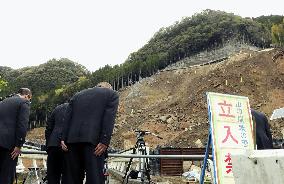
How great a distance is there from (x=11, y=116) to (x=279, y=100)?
55064 mm

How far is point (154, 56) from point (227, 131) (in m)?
93.7

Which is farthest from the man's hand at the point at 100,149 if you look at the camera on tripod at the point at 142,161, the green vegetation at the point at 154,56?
the green vegetation at the point at 154,56

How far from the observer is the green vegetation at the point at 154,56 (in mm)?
86375

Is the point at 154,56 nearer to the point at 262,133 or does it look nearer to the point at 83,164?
the point at 262,133

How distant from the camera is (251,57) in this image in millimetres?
71688

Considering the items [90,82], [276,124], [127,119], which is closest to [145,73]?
[90,82]

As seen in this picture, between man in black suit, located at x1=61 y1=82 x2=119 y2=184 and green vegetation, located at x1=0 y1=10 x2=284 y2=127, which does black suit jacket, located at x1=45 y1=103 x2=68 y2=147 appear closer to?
man in black suit, located at x1=61 y1=82 x2=119 y2=184

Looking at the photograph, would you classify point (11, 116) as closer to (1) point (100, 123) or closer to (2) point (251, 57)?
(1) point (100, 123)

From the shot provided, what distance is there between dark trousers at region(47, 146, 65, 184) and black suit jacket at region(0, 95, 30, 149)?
695 mm

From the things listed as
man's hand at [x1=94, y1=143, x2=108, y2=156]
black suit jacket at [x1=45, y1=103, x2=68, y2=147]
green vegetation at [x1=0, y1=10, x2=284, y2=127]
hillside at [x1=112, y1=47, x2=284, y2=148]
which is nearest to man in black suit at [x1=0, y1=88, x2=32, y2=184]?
black suit jacket at [x1=45, y1=103, x2=68, y2=147]

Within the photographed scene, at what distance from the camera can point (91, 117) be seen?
18.5ft

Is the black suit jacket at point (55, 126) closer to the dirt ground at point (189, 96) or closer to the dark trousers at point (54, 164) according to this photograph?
the dark trousers at point (54, 164)

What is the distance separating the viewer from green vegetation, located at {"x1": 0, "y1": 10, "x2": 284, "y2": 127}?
86375mm

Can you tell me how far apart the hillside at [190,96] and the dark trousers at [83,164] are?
139 feet
